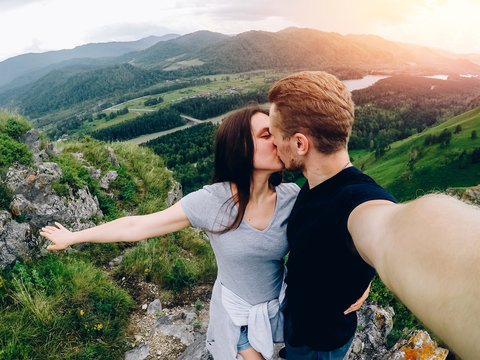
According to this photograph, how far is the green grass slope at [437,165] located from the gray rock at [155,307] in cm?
3075

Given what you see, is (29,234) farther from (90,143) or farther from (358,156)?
(358,156)

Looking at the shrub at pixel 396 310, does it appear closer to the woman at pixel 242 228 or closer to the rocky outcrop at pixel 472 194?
the woman at pixel 242 228

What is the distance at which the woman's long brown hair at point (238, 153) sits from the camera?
235cm

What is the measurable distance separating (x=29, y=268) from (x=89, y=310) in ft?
5.33

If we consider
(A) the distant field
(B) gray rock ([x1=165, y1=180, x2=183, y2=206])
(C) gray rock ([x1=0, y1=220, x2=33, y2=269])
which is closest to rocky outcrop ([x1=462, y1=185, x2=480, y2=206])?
(B) gray rock ([x1=165, y1=180, x2=183, y2=206])

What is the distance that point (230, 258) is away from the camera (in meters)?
2.36

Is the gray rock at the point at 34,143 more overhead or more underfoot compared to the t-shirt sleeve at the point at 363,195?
more underfoot

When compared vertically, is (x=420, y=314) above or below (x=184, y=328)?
above

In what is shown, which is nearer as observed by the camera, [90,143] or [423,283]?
[423,283]

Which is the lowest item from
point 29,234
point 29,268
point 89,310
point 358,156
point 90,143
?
point 358,156

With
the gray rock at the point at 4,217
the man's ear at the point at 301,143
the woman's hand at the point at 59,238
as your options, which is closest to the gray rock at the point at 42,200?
the gray rock at the point at 4,217

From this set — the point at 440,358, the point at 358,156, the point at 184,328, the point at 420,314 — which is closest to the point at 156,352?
the point at 184,328

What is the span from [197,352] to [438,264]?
12.0 ft

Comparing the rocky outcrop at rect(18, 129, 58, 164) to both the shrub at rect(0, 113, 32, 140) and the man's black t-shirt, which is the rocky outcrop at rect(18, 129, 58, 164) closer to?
the shrub at rect(0, 113, 32, 140)
